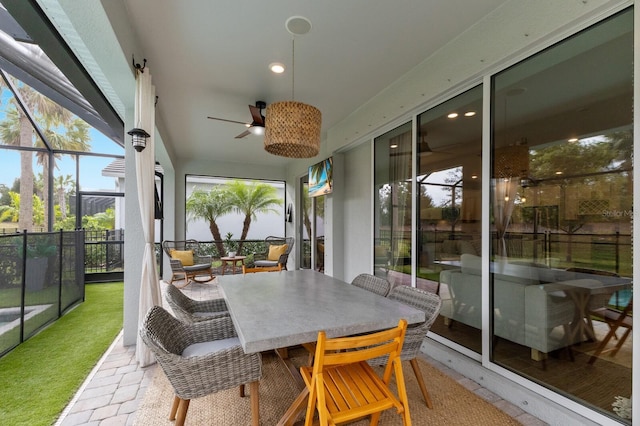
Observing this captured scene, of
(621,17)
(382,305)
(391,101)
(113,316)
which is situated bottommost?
(113,316)

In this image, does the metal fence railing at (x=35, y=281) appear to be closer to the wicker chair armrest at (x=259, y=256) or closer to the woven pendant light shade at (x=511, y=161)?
the wicker chair armrest at (x=259, y=256)

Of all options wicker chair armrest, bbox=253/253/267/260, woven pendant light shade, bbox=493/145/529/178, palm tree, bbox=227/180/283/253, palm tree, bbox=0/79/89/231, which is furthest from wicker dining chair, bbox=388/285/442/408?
palm tree, bbox=0/79/89/231

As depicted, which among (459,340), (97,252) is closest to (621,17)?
(459,340)

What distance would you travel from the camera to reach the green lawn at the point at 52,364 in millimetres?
1983

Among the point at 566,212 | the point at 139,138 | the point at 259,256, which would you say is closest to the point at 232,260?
the point at 259,256

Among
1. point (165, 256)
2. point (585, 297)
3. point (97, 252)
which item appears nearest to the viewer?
point (585, 297)

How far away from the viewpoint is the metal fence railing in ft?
9.36

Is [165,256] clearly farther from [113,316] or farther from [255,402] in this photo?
[255,402]

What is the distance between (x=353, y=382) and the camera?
5.13 ft

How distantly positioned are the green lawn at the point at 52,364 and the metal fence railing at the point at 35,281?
16 centimetres

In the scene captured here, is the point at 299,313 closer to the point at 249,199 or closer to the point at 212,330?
the point at 212,330

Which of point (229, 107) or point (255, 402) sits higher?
point (229, 107)

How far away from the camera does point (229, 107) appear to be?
408 cm

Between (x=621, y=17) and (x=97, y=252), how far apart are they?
27.4 ft
